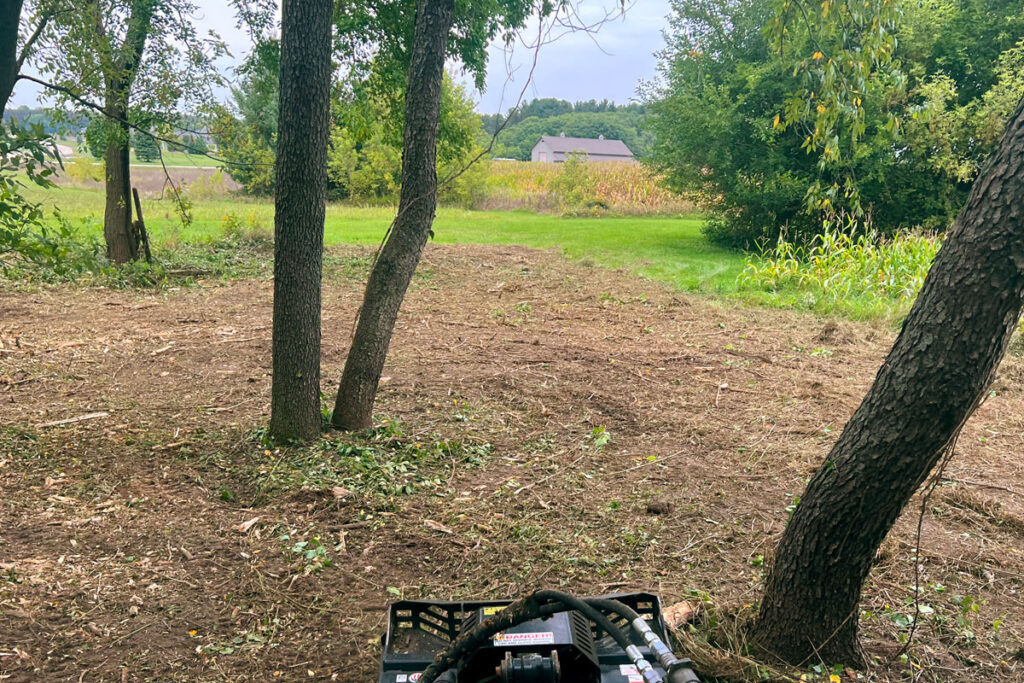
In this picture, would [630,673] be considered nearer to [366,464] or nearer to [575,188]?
[366,464]

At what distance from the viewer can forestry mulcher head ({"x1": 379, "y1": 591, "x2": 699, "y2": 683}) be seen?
4.87ft

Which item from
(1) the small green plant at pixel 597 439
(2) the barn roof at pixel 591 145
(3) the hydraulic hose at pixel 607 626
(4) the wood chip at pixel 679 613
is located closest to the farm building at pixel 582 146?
(2) the barn roof at pixel 591 145

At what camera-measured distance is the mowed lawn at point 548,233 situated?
505 inches

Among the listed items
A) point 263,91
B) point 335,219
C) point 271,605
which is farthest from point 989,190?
point 335,219

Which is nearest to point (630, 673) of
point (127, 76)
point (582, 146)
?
point (127, 76)

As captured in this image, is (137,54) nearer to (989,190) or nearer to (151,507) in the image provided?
(151,507)

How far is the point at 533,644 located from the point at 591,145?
70684 millimetres

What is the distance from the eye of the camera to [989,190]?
1.98 m

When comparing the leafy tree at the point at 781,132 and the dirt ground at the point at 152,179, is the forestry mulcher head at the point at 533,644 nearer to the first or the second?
the leafy tree at the point at 781,132

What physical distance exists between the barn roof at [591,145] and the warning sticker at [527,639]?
223ft

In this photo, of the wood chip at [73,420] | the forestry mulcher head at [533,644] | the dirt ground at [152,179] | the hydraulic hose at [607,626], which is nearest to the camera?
the hydraulic hose at [607,626]

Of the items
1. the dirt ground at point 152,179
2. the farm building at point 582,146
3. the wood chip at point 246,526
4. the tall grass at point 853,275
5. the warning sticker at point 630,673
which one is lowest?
the wood chip at point 246,526

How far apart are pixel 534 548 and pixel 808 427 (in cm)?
267

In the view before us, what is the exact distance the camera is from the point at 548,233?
18609 millimetres
